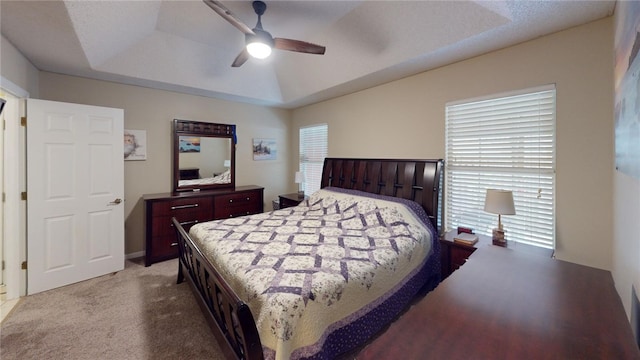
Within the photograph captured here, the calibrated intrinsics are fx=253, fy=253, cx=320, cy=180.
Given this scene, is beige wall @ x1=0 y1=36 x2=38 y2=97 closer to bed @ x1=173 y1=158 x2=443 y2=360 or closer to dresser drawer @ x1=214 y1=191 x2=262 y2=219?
bed @ x1=173 y1=158 x2=443 y2=360

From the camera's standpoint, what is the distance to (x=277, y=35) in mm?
3146

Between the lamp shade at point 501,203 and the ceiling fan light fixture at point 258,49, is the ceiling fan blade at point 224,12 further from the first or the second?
the lamp shade at point 501,203

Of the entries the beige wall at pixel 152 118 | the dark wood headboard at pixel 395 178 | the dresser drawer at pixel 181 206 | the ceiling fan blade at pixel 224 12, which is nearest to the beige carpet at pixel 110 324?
the dresser drawer at pixel 181 206

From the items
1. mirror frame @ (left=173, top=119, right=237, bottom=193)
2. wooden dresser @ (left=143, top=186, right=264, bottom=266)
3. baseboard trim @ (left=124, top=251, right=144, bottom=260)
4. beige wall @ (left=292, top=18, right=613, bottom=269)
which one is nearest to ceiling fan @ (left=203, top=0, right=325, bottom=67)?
beige wall @ (left=292, top=18, right=613, bottom=269)

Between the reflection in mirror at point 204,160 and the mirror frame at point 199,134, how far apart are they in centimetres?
5

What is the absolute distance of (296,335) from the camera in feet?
4.55

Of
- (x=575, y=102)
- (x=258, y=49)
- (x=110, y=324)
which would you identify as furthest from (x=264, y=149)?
(x=575, y=102)

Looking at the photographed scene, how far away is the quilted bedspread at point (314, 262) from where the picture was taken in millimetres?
1415

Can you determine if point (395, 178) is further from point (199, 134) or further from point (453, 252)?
point (199, 134)

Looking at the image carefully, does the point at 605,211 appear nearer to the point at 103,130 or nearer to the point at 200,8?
the point at 200,8

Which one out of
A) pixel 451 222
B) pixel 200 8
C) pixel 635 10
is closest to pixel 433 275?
pixel 451 222

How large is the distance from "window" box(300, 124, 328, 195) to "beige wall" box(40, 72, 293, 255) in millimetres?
845

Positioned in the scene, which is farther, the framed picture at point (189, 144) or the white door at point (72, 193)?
the framed picture at point (189, 144)

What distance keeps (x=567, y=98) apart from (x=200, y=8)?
3.62 m
